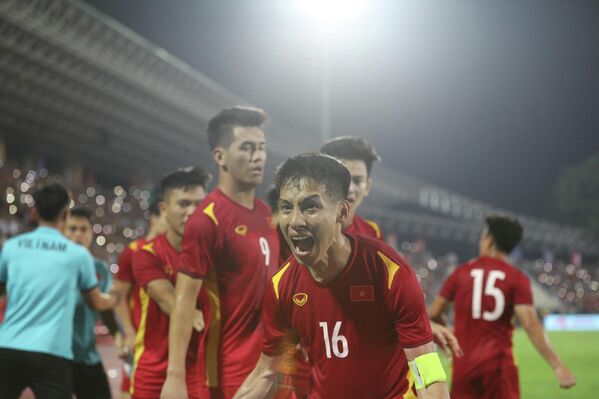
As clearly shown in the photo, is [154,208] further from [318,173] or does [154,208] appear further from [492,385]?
[318,173]

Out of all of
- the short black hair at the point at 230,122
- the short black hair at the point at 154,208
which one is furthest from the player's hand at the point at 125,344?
the short black hair at the point at 230,122

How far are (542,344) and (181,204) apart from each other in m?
2.95

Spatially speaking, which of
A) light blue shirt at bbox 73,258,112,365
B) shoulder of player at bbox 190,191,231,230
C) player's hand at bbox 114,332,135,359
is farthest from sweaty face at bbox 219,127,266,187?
light blue shirt at bbox 73,258,112,365

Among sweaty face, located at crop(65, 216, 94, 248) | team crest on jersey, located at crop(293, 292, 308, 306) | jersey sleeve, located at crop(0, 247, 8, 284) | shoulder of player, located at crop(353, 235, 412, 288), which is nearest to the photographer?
shoulder of player, located at crop(353, 235, 412, 288)

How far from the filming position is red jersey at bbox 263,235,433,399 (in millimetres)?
3033

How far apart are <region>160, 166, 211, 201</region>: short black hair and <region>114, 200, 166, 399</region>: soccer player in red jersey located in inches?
26.6

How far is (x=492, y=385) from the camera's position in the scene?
6258 millimetres

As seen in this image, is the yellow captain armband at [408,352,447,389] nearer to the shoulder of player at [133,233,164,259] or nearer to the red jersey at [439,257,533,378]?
the shoulder of player at [133,233,164,259]

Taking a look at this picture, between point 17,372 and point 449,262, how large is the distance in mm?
56793

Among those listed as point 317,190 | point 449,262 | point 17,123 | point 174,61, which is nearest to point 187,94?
point 174,61

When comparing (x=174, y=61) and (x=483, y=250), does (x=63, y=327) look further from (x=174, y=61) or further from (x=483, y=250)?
(x=174, y=61)

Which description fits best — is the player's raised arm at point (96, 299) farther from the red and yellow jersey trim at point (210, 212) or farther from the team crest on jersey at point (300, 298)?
the team crest on jersey at point (300, 298)

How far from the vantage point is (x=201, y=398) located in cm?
454

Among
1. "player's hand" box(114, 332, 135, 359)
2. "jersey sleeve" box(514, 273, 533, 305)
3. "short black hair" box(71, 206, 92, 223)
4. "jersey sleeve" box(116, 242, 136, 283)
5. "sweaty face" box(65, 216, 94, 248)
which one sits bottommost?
"player's hand" box(114, 332, 135, 359)
